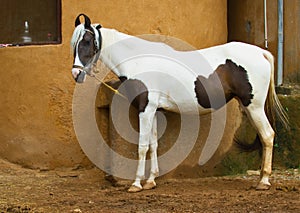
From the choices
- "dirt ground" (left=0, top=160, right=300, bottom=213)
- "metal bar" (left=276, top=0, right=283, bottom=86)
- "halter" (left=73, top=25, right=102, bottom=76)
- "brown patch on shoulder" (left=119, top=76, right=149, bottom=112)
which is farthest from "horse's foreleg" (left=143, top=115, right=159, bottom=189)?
"metal bar" (left=276, top=0, right=283, bottom=86)

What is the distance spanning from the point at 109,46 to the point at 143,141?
1037 millimetres

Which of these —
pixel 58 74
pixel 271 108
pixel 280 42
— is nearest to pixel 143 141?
pixel 271 108

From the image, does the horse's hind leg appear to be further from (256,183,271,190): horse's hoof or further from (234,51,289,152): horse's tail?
(234,51,289,152): horse's tail

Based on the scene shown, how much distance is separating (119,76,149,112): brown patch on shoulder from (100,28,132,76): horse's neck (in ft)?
0.45

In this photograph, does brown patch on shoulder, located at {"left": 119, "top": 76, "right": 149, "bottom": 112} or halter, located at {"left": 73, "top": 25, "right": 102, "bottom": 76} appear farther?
brown patch on shoulder, located at {"left": 119, "top": 76, "right": 149, "bottom": 112}

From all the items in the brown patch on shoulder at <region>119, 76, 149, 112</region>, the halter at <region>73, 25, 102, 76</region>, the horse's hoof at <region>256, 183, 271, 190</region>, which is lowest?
the horse's hoof at <region>256, 183, 271, 190</region>

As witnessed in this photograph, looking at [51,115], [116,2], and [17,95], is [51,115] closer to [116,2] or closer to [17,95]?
[17,95]

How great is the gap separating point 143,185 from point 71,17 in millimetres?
2244

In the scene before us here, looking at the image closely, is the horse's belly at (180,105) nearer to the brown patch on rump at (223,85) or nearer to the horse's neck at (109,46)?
the brown patch on rump at (223,85)

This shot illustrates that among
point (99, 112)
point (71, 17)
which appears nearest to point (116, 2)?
point (71, 17)

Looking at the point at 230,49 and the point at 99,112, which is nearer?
the point at 230,49

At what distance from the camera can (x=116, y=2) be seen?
23.1 feet

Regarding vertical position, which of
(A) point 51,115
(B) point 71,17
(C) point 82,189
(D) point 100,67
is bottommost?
(C) point 82,189

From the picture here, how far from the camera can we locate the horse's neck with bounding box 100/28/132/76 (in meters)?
6.18
